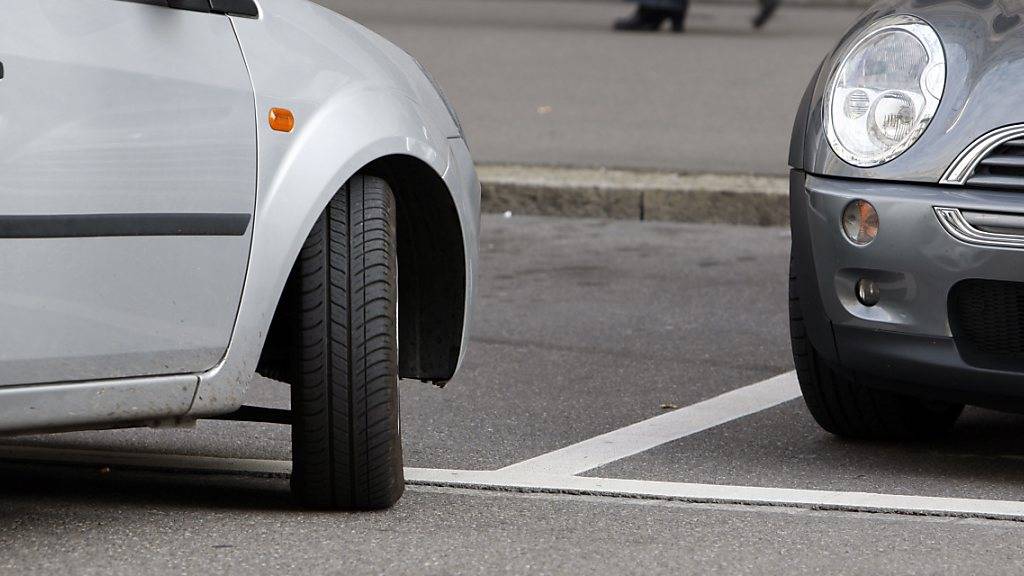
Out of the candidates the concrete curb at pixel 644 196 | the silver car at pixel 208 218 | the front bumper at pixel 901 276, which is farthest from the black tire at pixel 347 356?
the concrete curb at pixel 644 196

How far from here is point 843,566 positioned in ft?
11.4

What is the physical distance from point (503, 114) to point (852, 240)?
22.4ft

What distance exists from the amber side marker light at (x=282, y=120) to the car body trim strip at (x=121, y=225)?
188 mm

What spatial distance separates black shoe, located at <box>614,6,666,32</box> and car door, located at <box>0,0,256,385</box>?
38.9 ft

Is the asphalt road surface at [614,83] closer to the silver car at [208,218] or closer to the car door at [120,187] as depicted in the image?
the silver car at [208,218]

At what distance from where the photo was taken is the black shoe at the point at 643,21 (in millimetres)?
15266

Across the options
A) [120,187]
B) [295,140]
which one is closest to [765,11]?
[295,140]

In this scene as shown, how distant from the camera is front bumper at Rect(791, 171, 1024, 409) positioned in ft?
12.9

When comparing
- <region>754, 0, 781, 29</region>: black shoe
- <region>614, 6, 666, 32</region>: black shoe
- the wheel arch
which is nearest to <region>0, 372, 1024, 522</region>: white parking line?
the wheel arch

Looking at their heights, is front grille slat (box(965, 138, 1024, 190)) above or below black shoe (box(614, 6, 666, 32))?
above

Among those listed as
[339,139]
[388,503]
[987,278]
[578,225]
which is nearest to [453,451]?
[388,503]

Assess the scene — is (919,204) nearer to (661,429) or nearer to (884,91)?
(884,91)

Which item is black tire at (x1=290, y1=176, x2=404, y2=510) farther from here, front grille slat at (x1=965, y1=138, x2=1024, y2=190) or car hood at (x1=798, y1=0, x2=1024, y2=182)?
front grille slat at (x1=965, y1=138, x2=1024, y2=190)

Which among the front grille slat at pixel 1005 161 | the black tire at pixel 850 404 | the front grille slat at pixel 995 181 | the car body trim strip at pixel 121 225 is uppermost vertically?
the front grille slat at pixel 1005 161
